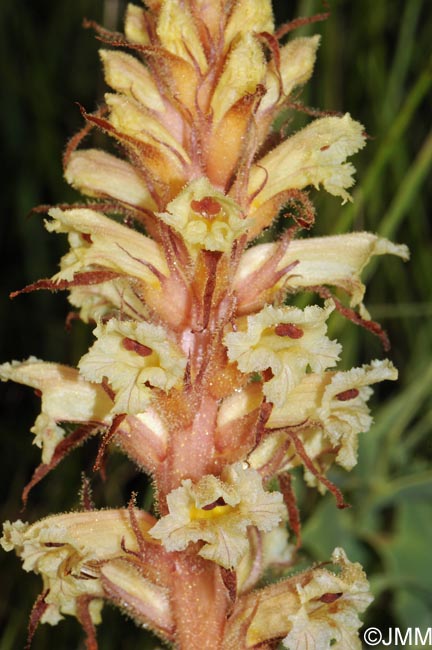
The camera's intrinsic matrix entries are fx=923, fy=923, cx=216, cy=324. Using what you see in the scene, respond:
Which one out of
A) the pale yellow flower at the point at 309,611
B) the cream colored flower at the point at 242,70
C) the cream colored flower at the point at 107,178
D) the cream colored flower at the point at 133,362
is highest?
the cream colored flower at the point at 242,70

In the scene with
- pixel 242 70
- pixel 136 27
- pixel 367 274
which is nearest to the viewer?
pixel 242 70

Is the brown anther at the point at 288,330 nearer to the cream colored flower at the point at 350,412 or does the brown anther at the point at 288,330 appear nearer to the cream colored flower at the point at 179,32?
the cream colored flower at the point at 350,412

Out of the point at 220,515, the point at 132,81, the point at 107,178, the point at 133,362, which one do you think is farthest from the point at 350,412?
the point at 132,81

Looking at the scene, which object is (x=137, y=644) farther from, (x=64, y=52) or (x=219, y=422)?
(x=64, y=52)

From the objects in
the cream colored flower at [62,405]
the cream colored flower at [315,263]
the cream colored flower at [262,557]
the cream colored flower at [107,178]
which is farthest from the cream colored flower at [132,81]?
the cream colored flower at [262,557]

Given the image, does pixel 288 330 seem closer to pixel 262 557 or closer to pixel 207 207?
pixel 207 207

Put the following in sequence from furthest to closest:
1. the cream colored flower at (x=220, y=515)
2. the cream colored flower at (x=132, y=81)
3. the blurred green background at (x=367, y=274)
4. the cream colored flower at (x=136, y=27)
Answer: the blurred green background at (x=367, y=274), the cream colored flower at (x=136, y=27), the cream colored flower at (x=132, y=81), the cream colored flower at (x=220, y=515)

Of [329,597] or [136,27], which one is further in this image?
[136,27]
